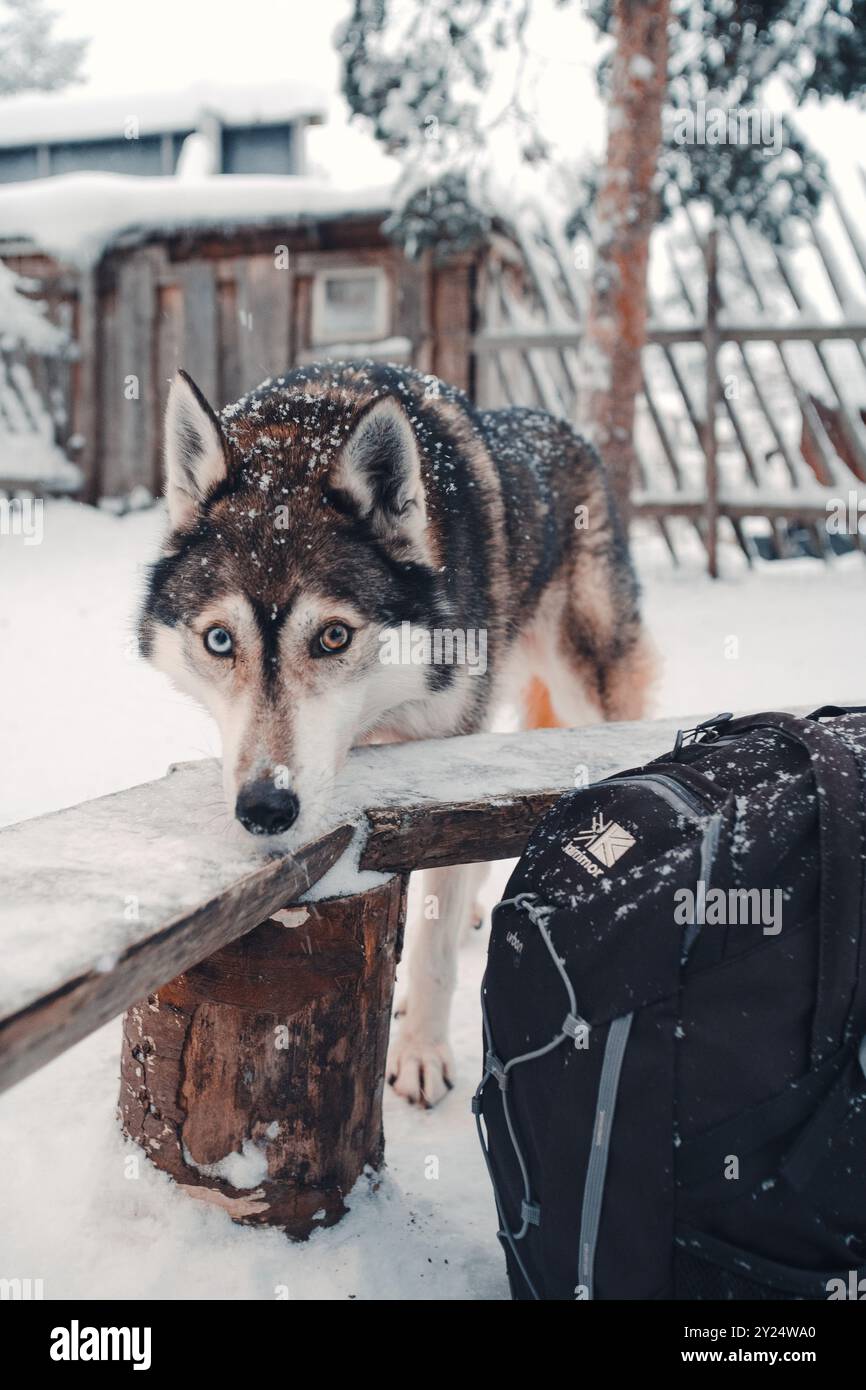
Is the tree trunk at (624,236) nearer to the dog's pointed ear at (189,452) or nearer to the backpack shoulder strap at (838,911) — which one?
the dog's pointed ear at (189,452)

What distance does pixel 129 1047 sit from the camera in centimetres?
189

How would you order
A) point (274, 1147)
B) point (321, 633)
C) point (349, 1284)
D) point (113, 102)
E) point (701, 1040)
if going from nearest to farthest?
1. point (701, 1040)
2. point (349, 1284)
3. point (274, 1147)
4. point (321, 633)
5. point (113, 102)

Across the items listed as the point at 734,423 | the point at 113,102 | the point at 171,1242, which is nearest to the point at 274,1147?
the point at 171,1242

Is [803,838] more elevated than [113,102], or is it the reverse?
[113,102]

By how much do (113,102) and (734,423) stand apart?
15.4 metres

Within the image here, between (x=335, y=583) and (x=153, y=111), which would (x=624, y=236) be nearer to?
(x=335, y=583)

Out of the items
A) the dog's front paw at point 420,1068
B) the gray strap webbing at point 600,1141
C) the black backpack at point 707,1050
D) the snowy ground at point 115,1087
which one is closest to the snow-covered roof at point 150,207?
the snowy ground at point 115,1087

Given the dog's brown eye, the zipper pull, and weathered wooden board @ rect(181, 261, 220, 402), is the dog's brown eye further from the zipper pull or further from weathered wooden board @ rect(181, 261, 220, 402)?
weathered wooden board @ rect(181, 261, 220, 402)

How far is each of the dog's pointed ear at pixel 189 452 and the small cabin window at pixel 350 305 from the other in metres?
7.58

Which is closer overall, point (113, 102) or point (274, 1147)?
point (274, 1147)

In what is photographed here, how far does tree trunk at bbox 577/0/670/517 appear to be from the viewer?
6.02 metres

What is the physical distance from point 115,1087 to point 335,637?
1161 millimetres
